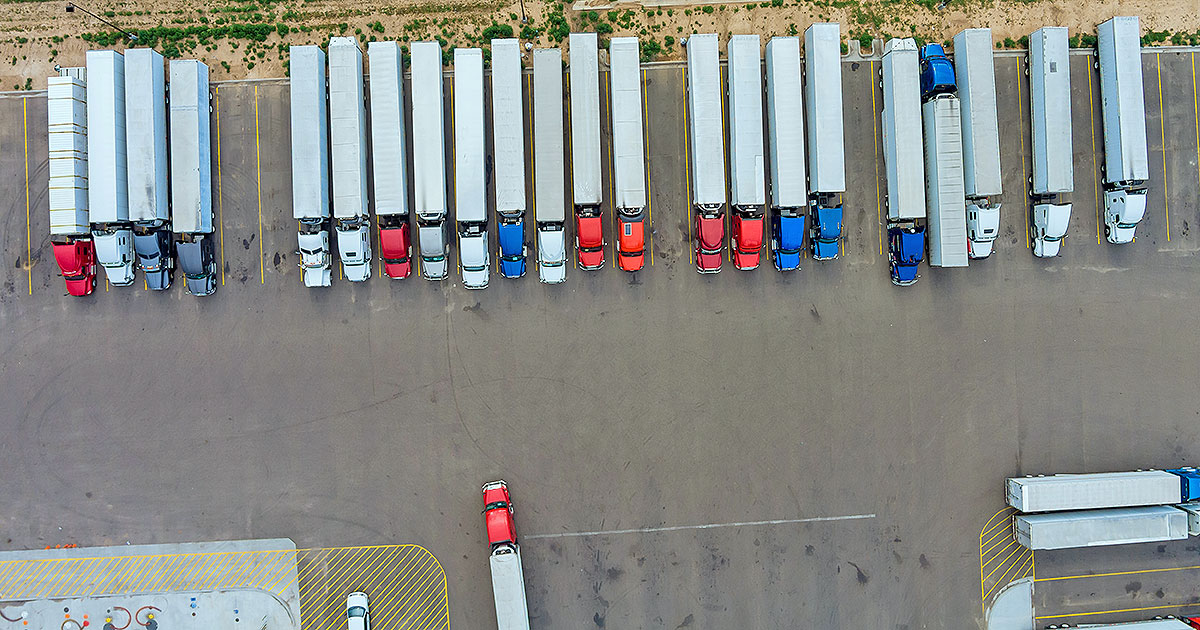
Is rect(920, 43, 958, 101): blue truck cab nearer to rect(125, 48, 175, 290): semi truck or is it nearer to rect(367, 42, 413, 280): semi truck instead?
rect(367, 42, 413, 280): semi truck

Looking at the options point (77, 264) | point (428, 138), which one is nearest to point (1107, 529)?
point (428, 138)

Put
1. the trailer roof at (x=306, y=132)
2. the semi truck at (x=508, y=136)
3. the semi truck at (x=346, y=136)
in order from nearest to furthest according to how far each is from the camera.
Answer: the trailer roof at (x=306, y=132) → the semi truck at (x=346, y=136) → the semi truck at (x=508, y=136)

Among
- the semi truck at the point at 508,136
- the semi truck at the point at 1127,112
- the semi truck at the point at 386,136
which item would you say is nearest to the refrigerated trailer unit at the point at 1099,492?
the semi truck at the point at 1127,112

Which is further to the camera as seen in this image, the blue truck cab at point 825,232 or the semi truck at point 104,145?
the blue truck cab at point 825,232

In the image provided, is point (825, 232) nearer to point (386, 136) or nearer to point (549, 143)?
point (549, 143)

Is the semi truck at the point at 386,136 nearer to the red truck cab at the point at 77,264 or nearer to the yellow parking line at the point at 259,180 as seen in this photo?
the yellow parking line at the point at 259,180

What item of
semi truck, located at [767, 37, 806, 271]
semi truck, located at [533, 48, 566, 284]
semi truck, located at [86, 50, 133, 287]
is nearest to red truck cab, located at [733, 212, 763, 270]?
semi truck, located at [767, 37, 806, 271]

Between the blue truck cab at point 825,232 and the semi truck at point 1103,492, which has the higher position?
the blue truck cab at point 825,232
